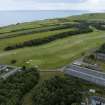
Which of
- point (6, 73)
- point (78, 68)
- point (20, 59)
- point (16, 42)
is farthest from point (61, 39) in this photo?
point (6, 73)

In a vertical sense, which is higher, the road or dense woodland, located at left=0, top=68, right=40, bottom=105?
dense woodland, located at left=0, top=68, right=40, bottom=105

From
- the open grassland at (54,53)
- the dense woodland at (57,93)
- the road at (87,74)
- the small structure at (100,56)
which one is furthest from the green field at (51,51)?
the dense woodland at (57,93)

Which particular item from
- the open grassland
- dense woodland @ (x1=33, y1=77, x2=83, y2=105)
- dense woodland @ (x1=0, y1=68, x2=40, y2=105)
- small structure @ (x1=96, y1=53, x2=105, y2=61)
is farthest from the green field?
dense woodland @ (x1=33, y1=77, x2=83, y2=105)

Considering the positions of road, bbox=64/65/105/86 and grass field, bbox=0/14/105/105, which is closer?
road, bbox=64/65/105/86

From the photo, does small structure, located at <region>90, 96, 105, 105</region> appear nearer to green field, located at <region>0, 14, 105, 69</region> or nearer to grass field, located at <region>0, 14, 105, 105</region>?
grass field, located at <region>0, 14, 105, 105</region>

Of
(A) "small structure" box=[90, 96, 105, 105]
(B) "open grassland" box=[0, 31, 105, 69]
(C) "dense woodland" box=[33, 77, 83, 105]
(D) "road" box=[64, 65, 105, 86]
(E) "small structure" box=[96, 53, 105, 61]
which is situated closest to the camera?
(C) "dense woodland" box=[33, 77, 83, 105]

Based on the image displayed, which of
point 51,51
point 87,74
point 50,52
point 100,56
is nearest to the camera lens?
point 87,74

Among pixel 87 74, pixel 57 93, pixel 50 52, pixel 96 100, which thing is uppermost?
pixel 57 93

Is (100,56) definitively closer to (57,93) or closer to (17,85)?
(57,93)

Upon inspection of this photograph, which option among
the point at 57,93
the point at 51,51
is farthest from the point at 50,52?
the point at 57,93
